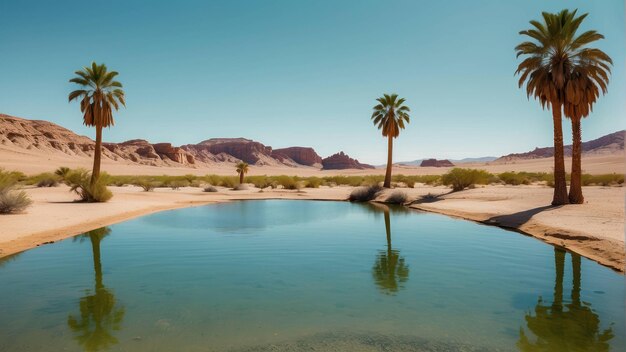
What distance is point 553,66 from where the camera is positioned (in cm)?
2033

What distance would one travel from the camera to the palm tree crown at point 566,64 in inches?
766

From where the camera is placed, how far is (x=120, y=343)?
18.8ft

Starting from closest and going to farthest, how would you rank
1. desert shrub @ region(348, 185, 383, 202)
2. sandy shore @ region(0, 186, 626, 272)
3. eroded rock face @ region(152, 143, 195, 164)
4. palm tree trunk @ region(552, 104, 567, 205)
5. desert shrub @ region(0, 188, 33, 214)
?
sandy shore @ region(0, 186, 626, 272)
desert shrub @ region(0, 188, 33, 214)
palm tree trunk @ region(552, 104, 567, 205)
desert shrub @ region(348, 185, 383, 202)
eroded rock face @ region(152, 143, 195, 164)

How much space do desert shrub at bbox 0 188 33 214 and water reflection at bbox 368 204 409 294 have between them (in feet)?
56.8

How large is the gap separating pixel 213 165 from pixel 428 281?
173m

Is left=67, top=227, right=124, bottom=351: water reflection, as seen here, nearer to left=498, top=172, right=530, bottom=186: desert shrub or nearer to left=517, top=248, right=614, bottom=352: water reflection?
left=517, top=248, right=614, bottom=352: water reflection

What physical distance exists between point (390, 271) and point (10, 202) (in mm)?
18065

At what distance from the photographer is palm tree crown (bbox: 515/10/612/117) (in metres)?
19.5

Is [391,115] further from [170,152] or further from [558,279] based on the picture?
[170,152]

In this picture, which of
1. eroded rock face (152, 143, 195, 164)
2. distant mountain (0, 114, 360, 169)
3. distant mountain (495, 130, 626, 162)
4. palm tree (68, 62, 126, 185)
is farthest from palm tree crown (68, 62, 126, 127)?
distant mountain (495, 130, 626, 162)

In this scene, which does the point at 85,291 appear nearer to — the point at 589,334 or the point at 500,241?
the point at 589,334

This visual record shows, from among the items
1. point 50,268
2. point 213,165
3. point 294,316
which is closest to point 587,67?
point 294,316

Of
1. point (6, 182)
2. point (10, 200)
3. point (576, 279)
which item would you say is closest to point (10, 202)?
point (10, 200)

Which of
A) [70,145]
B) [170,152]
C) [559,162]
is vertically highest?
[70,145]
